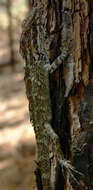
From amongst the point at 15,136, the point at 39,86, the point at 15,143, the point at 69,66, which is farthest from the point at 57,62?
the point at 15,136

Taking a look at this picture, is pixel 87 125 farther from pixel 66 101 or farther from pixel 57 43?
pixel 57 43

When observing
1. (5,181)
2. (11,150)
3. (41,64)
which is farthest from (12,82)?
(41,64)

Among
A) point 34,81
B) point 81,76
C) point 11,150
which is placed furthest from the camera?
point 11,150

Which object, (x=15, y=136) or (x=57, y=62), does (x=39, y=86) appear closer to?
(x=57, y=62)

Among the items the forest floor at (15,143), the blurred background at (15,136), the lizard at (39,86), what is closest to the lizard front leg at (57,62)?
the lizard at (39,86)

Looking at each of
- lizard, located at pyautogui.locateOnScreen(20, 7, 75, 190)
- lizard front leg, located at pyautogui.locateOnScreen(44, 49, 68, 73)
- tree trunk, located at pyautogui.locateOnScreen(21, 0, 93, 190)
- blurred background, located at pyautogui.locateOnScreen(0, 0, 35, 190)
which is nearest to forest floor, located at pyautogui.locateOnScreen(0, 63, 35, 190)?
blurred background, located at pyautogui.locateOnScreen(0, 0, 35, 190)

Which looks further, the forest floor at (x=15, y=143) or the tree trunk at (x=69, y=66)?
the forest floor at (x=15, y=143)

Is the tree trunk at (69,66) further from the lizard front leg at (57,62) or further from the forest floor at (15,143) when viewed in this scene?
the forest floor at (15,143)
